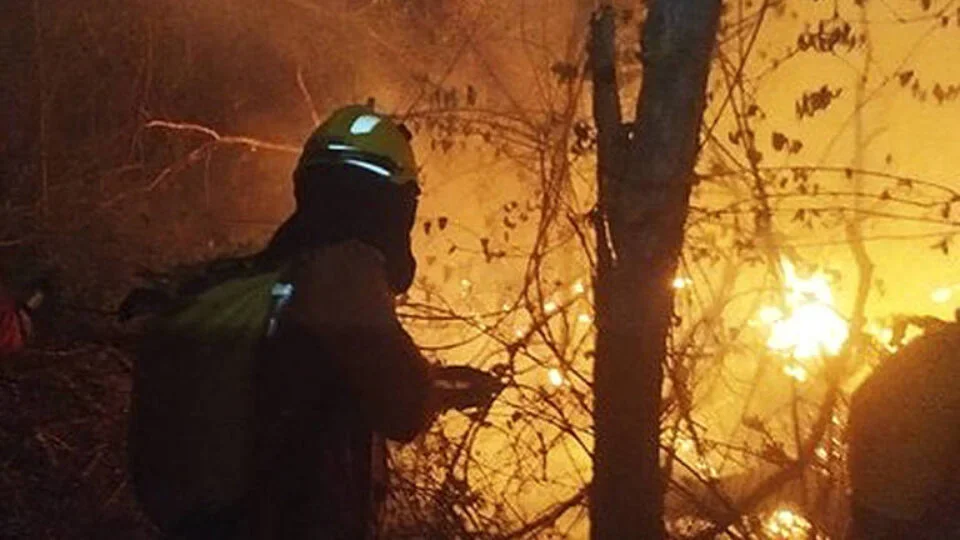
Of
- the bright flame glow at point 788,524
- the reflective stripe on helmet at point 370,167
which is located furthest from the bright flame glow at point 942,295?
the reflective stripe on helmet at point 370,167

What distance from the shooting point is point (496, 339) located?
557 cm

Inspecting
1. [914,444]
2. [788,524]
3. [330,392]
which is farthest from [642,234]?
[788,524]

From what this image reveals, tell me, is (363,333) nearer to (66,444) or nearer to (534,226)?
(66,444)

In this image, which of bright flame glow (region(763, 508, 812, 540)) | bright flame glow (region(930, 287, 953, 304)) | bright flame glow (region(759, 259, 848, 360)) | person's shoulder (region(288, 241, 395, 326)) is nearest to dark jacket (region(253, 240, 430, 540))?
person's shoulder (region(288, 241, 395, 326))

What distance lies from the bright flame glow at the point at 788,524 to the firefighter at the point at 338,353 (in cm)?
289

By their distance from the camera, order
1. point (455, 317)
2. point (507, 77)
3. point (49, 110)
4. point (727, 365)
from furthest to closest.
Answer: point (49, 110) < point (507, 77) < point (727, 365) < point (455, 317)

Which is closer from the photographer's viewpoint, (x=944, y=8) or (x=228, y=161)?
(x=944, y=8)

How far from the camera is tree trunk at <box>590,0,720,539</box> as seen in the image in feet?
13.4

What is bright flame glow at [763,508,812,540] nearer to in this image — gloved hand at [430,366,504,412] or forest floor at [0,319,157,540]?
gloved hand at [430,366,504,412]

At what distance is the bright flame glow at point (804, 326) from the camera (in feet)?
22.0

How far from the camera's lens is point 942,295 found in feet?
31.7

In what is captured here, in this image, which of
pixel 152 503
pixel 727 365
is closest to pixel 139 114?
pixel 727 365

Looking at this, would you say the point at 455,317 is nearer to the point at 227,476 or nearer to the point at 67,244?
the point at 227,476

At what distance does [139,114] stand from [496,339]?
254 inches
